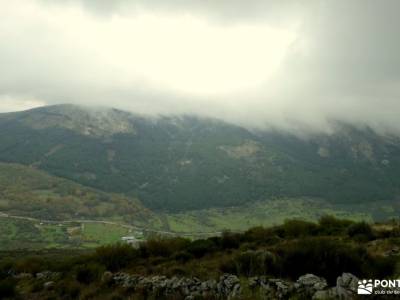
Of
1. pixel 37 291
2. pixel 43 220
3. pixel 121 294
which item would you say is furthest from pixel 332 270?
pixel 43 220

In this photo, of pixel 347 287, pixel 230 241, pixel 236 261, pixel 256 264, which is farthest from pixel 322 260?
pixel 230 241

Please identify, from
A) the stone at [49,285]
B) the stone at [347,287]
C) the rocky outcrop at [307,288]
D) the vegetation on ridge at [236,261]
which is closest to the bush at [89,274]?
the vegetation on ridge at [236,261]

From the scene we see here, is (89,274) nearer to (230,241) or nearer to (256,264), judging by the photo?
(256,264)

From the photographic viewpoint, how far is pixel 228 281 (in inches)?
534

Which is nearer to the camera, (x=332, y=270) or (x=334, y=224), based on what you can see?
(x=332, y=270)

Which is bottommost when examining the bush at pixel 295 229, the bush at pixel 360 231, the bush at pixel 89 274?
the bush at pixel 89 274

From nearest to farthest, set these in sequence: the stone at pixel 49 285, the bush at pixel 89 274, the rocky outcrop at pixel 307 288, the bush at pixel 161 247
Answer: the rocky outcrop at pixel 307 288
the bush at pixel 89 274
the stone at pixel 49 285
the bush at pixel 161 247

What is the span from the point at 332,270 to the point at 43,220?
209 metres

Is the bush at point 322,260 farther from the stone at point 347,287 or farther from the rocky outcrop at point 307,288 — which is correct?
the stone at point 347,287

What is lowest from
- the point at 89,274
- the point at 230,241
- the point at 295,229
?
the point at 89,274

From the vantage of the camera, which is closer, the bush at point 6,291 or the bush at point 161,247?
the bush at point 6,291

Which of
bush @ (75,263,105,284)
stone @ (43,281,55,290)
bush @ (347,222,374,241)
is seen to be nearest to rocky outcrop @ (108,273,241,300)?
bush @ (75,263,105,284)

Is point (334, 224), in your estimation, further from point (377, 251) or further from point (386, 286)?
point (386, 286)

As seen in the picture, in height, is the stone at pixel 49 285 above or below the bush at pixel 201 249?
below
